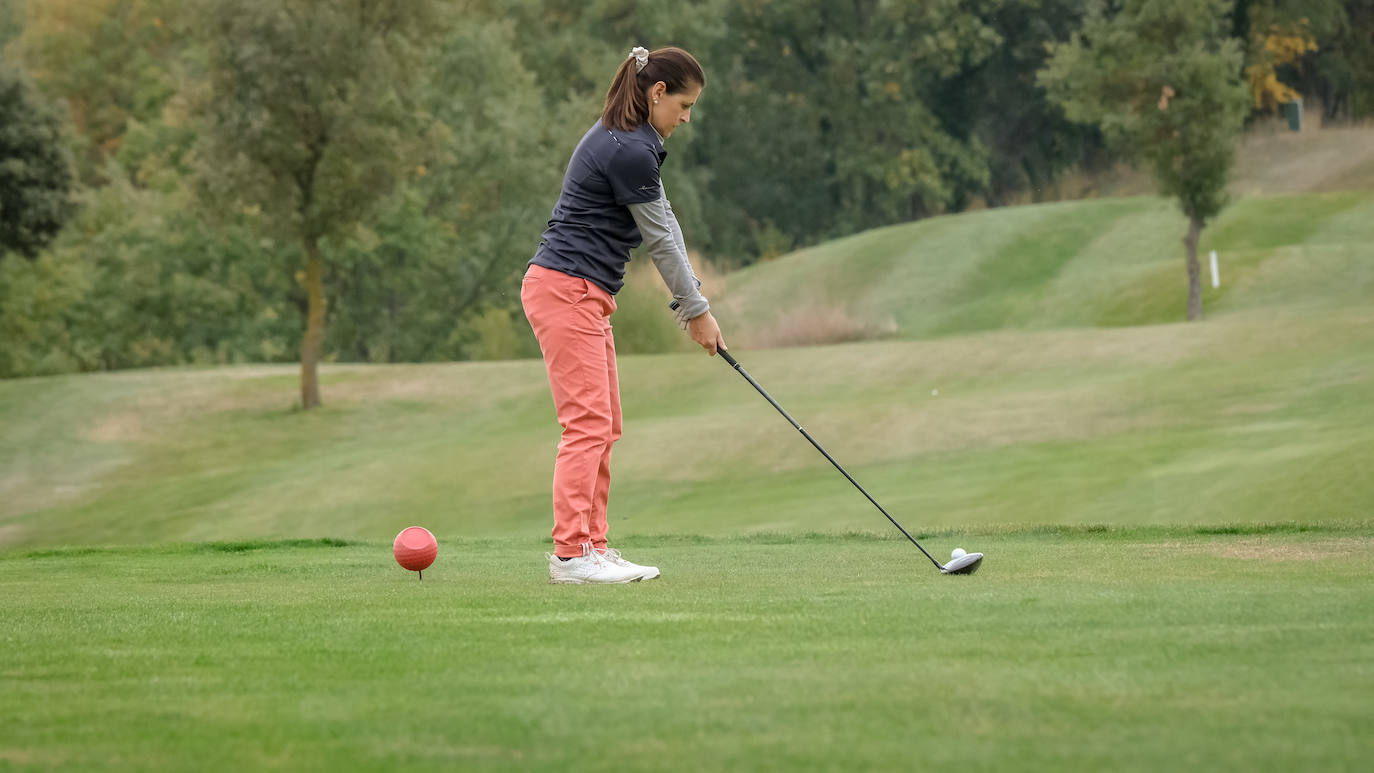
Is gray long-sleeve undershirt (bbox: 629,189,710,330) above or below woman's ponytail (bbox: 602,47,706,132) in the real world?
below

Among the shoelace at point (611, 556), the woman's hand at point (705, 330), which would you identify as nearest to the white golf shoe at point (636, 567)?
the shoelace at point (611, 556)

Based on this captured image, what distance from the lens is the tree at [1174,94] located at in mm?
29547

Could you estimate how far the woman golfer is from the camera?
650 cm

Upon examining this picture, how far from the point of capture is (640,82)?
655 centimetres

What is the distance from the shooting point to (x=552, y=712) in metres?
3.53

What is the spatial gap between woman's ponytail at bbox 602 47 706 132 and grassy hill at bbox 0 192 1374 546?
550cm

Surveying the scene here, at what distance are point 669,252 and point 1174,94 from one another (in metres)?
25.8

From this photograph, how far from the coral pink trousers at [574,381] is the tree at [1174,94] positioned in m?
25.4

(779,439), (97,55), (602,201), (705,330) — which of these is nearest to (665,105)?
(602,201)

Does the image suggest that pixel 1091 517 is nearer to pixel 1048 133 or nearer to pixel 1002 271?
pixel 1002 271

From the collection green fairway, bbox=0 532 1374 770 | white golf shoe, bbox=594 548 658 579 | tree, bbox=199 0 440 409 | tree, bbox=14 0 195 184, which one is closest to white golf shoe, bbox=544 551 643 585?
white golf shoe, bbox=594 548 658 579

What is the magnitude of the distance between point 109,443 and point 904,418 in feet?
44.0

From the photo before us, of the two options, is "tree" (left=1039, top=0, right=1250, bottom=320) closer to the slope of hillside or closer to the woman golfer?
the slope of hillside

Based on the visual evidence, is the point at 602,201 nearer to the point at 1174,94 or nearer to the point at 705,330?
the point at 705,330
